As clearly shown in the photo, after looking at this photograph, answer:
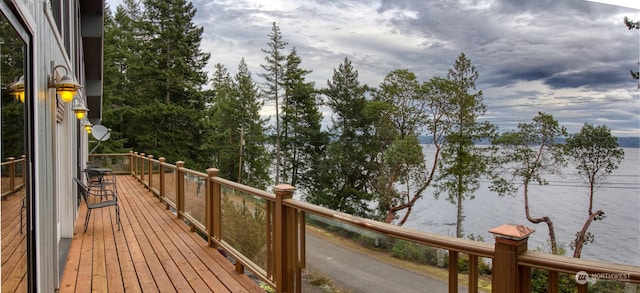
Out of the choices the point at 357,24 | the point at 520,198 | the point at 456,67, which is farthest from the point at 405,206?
the point at 357,24

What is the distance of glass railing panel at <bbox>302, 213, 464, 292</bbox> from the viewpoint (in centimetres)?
193

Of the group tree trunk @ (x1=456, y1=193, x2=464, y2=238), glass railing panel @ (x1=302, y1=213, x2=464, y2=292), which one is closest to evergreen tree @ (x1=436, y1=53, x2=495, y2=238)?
tree trunk @ (x1=456, y1=193, x2=464, y2=238)

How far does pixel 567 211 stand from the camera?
2292cm

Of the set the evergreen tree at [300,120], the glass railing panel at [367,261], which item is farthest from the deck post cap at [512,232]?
the evergreen tree at [300,120]

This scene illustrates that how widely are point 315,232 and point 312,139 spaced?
2716cm

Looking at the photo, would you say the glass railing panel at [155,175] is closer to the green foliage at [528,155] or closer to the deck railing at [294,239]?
the deck railing at [294,239]

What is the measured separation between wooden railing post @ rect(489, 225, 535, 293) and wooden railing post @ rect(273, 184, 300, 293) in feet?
5.57

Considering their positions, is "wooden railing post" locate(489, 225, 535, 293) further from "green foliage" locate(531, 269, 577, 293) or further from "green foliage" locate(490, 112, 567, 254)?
"green foliage" locate(490, 112, 567, 254)

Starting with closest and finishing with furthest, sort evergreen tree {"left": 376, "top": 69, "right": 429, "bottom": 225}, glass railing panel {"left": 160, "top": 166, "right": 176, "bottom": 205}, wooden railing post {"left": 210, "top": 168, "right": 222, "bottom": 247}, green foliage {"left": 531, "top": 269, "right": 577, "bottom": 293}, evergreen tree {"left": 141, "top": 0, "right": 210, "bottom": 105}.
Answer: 1. green foliage {"left": 531, "top": 269, "right": 577, "bottom": 293}
2. wooden railing post {"left": 210, "top": 168, "right": 222, "bottom": 247}
3. glass railing panel {"left": 160, "top": 166, "right": 176, "bottom": 205}
4. evergreen tree {"left": 376, "top": 69, "right": 429, "bottom": 225}
5. evergreen tree {"left": 141, "top": 0, "right": 210, "bottom": 105}

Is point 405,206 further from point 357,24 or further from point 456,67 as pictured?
point 357,24

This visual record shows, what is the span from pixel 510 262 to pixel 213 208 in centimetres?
394

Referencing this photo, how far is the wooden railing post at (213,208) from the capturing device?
4715mm

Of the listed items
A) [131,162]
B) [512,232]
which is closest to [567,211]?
[131,162]

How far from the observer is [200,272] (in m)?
3.99
